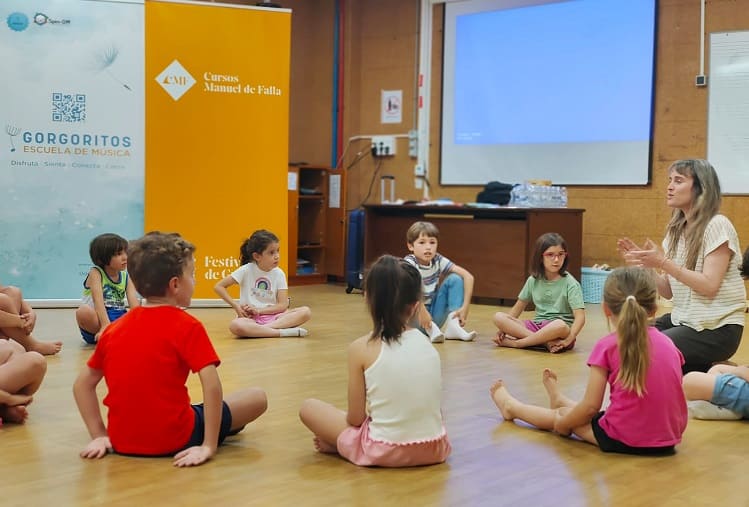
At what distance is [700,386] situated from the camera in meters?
3.63

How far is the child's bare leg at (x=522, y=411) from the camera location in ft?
10.8

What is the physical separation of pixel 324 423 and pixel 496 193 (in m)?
5.73

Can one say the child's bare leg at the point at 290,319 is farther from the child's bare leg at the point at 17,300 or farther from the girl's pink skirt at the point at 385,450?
the girl's pink skirt at the point at 385,450

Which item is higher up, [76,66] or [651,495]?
[76,66]

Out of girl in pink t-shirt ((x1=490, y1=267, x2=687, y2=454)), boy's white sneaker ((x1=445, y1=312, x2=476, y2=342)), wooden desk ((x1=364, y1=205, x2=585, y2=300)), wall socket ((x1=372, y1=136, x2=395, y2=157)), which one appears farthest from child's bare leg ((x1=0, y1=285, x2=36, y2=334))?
wall socket ((x1=372, y1=136, x2=395, y2=157))

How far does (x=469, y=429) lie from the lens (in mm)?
3328

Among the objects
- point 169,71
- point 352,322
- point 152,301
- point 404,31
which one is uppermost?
point 404,31

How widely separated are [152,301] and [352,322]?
3.74m

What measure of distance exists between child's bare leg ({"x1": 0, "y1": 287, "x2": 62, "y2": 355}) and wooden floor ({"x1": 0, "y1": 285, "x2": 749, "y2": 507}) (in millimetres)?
369

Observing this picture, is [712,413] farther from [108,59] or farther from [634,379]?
[108,59]

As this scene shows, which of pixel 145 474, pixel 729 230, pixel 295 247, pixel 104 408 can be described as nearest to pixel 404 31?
pixel 295 247

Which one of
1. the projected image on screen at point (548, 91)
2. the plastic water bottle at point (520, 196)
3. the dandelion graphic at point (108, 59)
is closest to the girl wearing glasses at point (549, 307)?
the plastic water bottle at point (520, 196)

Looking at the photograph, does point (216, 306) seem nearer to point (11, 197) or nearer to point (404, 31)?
point (11, 197)

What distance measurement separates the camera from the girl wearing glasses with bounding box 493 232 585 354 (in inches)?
207
